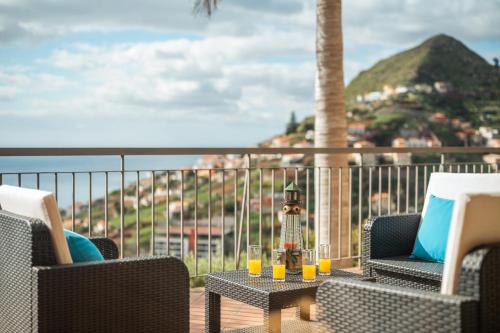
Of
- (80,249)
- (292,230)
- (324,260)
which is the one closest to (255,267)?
(292,230)

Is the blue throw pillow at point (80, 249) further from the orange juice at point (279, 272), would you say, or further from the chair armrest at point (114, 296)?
the orange juice at point (279, 272)

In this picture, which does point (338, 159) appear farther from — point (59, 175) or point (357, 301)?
point (357, 301)

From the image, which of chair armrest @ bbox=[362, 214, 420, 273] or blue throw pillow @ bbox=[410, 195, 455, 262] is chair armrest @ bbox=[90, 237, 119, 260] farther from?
blue throw pillow @ bbox=[410, 195, 455, 262]

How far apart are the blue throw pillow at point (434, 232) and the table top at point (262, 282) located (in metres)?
0.48

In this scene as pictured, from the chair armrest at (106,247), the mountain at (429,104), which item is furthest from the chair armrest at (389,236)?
the mountain at (429,104)

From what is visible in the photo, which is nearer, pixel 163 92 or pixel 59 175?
pixel 59 175

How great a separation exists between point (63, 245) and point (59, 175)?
1.68 metres

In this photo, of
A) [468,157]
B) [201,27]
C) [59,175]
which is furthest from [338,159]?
[201,27]

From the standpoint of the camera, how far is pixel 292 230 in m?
3.45

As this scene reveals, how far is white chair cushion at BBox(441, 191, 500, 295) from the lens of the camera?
2.39 meters

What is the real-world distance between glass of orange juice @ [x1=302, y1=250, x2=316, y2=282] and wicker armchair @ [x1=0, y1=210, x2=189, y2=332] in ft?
2.17

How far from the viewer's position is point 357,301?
253cm

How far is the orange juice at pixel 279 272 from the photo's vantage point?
10.9ft

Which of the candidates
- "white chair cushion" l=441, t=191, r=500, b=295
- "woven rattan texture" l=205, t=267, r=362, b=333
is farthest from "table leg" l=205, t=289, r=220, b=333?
"white chair cushion" l=441, t=191, r=500, b=295
